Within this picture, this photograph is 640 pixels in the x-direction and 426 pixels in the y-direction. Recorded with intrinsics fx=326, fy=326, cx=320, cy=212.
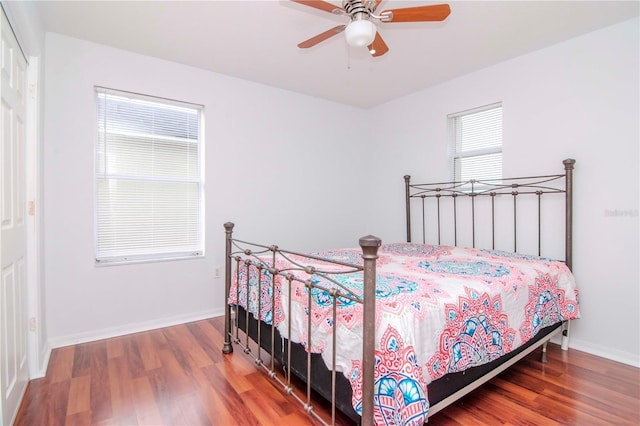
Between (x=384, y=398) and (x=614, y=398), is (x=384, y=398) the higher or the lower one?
the higher one

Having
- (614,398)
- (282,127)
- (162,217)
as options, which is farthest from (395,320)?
(282,127)

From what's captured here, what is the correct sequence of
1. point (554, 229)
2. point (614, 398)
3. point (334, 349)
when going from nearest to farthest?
point (334, 349) → point (614, 398) → point (554, 229)

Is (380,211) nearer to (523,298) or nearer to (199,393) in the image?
(523,298)

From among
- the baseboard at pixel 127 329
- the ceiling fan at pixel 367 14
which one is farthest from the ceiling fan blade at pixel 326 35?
the baseboard at pixel 127 329

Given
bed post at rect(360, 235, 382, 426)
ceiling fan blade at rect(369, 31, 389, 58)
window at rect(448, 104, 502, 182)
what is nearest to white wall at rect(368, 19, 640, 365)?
window at rect(448, 104, 502, 182)

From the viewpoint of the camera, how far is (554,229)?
8.95 feet

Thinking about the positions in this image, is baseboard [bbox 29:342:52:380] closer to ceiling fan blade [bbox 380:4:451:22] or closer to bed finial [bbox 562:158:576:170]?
ceiling fan blade [bbox 380:4:451:22]

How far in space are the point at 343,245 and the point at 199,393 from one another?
2641 millimetres

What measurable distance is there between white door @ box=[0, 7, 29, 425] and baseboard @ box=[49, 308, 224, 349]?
0.67 metres

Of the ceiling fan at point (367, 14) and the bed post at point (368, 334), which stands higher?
the ceiling fan at point (367, 14)

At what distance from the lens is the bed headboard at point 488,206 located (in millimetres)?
Answer: 2681

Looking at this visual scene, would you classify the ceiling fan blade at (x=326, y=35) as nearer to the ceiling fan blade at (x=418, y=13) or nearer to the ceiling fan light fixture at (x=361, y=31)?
the ceiling fan light fixture at (x=361, y=31)

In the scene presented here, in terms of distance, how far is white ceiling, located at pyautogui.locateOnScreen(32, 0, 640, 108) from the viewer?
222 centimetres

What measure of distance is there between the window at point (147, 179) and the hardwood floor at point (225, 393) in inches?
37.1
